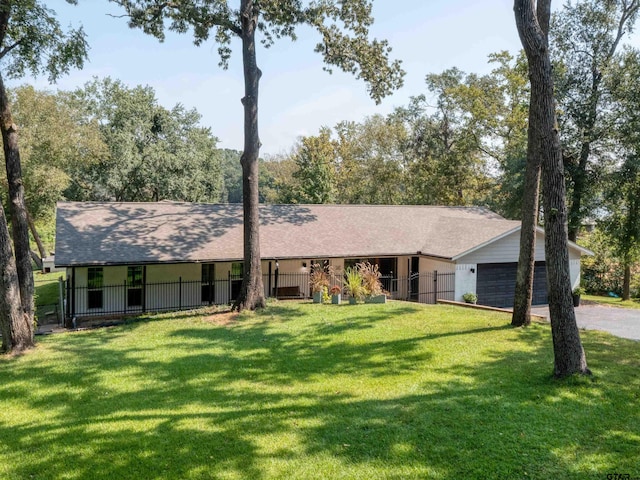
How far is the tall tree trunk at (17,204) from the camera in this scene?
33.7ft

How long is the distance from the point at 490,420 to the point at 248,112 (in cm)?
1132

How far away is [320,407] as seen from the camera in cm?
633

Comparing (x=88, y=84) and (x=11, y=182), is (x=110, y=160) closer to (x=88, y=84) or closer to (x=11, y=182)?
(x=88, y=84)

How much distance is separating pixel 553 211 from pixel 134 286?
14.2 meters

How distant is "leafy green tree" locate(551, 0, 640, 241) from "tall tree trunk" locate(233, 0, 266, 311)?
16.7m

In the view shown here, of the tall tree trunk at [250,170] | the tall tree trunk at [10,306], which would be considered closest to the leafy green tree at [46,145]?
the tall tree trunk at [250,170]

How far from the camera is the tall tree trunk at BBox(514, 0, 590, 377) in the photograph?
7277 mm

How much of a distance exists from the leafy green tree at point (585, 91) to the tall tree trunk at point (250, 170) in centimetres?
1670

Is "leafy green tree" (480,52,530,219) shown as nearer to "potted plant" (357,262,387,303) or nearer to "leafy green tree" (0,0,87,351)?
"potted plant" (357,262,387,303)

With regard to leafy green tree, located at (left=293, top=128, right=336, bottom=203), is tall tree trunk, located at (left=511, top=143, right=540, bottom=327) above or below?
below

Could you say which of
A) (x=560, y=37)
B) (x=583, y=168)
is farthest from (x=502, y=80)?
(x=583, y=168)

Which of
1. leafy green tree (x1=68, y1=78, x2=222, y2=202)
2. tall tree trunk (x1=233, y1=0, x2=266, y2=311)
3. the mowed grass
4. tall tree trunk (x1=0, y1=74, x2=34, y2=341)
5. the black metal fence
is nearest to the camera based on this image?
the mowed grass

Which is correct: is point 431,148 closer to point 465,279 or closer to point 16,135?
point 465,279

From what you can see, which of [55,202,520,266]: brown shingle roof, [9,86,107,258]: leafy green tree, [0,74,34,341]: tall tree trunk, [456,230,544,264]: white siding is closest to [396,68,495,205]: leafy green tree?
[55,202,520,266]: brown shingle roof
